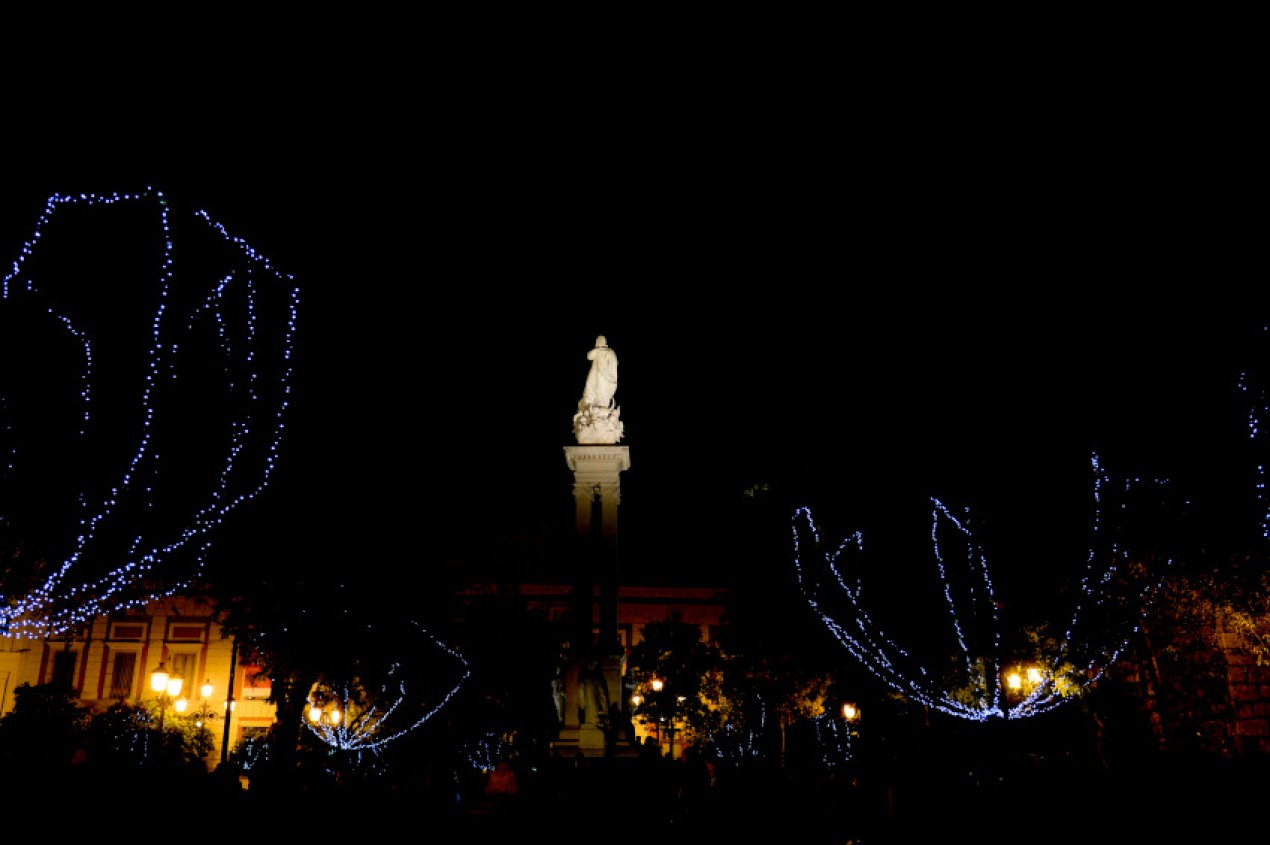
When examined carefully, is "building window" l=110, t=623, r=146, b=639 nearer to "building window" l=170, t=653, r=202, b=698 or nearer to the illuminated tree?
"building window" l=170, t=653, r=202, b=698

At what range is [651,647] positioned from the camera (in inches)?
1399

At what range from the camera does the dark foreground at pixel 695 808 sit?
32.4ft

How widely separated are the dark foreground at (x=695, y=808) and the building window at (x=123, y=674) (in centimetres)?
3456

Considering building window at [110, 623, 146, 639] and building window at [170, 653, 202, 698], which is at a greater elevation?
building window at [110, 623, 146, 639]

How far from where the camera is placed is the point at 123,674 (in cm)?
4194

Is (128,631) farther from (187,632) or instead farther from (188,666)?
(188,666)

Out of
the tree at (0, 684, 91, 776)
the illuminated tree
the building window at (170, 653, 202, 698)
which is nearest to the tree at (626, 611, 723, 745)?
the illuminated tree

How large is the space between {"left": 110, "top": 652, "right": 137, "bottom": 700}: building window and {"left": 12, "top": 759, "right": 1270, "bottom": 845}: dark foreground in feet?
113

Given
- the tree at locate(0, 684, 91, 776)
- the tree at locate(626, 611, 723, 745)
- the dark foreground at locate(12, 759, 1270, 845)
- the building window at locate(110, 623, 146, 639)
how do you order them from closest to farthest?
the dark foreground at locate(12, 759, 1270, 845)
the tree at locate(0, 684, 91, 776)
the tree at locate(626, 611, 723, 745)
the building window at locate(110, 623, 146, 639)

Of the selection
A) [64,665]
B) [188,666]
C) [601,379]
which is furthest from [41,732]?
[64,665]

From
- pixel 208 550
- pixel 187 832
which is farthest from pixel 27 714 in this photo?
pixel 187 832

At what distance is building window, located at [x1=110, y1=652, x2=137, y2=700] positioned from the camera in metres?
41.6

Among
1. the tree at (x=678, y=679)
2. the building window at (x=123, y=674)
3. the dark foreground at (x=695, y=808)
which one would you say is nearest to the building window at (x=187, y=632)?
the building window at (x=123, y=674)

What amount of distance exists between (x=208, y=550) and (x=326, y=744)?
8.73m
